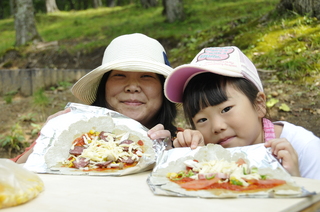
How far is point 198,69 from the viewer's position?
71.5 inches

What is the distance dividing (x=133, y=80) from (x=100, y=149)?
2.19 feet

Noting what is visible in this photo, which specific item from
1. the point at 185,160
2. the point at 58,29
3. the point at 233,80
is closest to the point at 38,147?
the point at 185,160

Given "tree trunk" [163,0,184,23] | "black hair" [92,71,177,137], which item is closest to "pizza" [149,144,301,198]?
"black hair" [92,71,177,137]

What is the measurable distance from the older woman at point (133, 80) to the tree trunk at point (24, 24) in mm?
8535

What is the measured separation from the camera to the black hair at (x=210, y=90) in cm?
179

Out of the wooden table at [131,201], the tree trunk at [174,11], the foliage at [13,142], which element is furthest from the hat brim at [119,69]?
the tree trunk at [174,11]

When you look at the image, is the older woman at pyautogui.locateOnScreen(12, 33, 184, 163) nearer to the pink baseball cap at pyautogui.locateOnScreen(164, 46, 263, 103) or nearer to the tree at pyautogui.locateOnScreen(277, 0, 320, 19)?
the pink baseball cap at pyautogui.locateOnScreen(164, 46, 263, 103)

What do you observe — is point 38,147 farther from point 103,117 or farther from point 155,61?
point 155,61

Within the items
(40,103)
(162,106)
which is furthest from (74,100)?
(162,106)

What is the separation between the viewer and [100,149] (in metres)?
1.69

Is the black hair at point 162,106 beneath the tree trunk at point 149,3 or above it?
beneath

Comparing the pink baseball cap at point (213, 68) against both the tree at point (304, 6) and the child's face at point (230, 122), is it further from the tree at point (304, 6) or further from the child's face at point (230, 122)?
the tree at point (304, 6)

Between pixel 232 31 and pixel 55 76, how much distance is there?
3269 millimetres

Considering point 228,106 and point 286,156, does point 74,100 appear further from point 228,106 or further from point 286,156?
point 286,156
